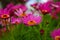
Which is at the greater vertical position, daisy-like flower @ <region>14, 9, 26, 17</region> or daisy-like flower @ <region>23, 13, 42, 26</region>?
daisy-like flower @ <region>14, 9, 26, 17</region>

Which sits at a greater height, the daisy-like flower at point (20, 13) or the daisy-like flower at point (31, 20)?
the daisy-like flower at point (20, 13)

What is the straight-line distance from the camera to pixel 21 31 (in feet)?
3.03

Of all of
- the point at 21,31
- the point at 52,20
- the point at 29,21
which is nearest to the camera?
the point at 29,21

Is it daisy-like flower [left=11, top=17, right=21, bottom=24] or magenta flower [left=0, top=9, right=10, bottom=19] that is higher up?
magenta flower [left=0, top=9, right=10, bottom=19]

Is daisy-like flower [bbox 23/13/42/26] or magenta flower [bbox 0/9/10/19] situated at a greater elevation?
magenta flower [bbox 0/9/10/19]

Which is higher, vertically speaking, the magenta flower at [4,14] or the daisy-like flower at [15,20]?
the magenta flower at [4,14]

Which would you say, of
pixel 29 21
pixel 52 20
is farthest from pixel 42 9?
pixel 52 20

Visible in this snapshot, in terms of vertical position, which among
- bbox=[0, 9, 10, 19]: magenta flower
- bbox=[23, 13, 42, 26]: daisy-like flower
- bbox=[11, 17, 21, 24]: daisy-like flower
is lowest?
bbox=[11, 17, 21, 24]: daisy-like flower

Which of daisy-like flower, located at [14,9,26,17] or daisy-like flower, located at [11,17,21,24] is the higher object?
daisy-like flower, located at [14,9,26,17]

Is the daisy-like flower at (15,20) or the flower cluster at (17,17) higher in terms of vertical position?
the flower cluster at (17,17)

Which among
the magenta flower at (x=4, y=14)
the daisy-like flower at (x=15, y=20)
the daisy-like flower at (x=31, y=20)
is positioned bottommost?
the daisy-like flower at (x=15, y=20)

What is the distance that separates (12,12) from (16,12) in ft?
0.06

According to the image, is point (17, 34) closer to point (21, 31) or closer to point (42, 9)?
point (21, 31)

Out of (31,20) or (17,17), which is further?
(17,17)
